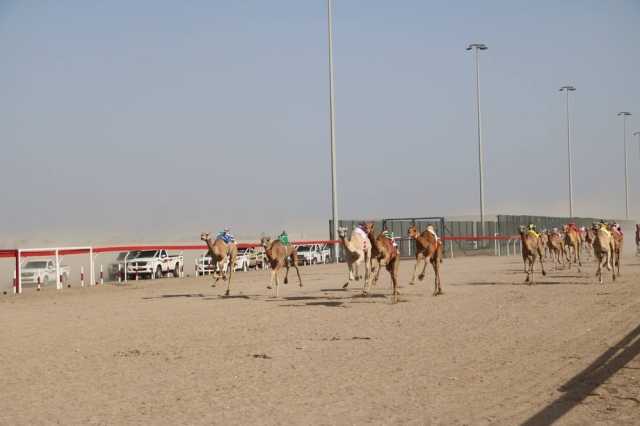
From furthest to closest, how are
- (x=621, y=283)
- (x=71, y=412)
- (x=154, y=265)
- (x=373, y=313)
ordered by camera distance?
(x=154, y=265)
(x=621, y=283)
(x=373, y=313)
(x=71, y=412)

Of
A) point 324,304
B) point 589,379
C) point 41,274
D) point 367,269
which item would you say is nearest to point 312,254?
point 41,274

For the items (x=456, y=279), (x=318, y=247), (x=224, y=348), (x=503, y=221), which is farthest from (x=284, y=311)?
(x=503, y=221)

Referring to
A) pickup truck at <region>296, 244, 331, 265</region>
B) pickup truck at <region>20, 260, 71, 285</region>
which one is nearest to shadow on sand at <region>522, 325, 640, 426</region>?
pickup truck at <region>20, 260, 71, 285</region>

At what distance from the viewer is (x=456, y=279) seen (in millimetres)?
31891

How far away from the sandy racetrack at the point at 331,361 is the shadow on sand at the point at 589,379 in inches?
0.9

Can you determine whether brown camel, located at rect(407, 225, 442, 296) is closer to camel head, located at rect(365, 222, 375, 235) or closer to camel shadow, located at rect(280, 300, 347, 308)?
camel head, located at rect(365, 222, 375, 235)

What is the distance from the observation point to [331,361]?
1257 cm

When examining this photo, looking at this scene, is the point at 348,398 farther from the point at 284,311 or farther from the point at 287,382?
the point at 284,311

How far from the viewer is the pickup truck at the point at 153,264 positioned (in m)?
40.0

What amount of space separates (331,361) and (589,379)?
12.2 ft

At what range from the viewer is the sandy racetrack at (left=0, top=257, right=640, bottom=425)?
9.16 metres

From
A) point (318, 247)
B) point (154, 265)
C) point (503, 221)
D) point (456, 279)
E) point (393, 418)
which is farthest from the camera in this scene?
point (503, 221)

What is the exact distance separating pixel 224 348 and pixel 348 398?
4.80m

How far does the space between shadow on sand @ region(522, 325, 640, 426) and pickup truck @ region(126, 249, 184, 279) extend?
28.9m
